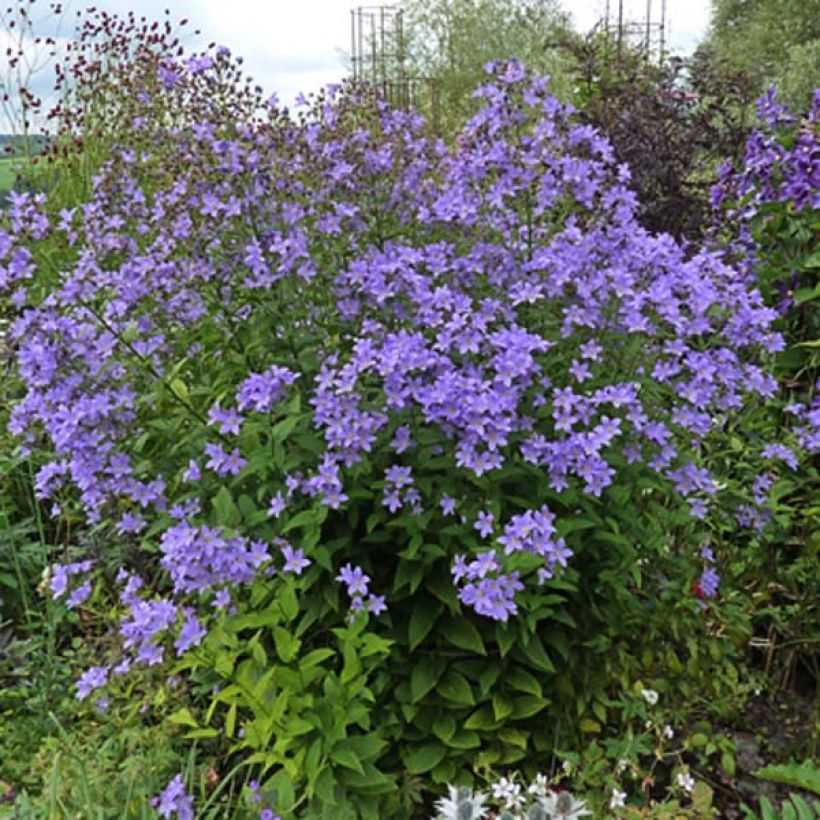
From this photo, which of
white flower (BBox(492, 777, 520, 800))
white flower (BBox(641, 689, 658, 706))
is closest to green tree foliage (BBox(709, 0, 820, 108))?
white flower (BBox(641, 689, 658, 706))

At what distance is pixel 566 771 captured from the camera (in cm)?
248

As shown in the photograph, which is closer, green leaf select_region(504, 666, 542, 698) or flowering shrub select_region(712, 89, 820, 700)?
green leaf select_region(504, 666, 542, 698)

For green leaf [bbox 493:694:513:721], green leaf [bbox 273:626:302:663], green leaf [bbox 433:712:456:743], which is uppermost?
green leaf [bbox 273:626:302:663]

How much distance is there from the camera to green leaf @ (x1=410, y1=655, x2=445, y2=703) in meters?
2.54

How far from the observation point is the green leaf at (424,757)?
103 inches

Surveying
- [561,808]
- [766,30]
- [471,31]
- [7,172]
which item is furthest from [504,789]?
[766,30]

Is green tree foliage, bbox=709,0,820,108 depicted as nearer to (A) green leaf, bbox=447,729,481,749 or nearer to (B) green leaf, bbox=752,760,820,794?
(B) green leaf, bbox=752,760,820,794

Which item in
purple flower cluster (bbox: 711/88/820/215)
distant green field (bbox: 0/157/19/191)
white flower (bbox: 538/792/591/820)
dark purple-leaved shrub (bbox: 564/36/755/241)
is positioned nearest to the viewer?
white flower (bbox: 538/792/591/820)

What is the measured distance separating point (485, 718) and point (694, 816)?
1.96ft

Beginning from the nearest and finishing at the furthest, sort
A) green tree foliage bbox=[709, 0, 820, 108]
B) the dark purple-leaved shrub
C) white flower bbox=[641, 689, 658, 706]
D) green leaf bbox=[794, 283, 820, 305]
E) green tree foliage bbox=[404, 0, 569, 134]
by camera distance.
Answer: white flower bbox=[641, 689, 658, 706] → green leaf bbox=[794, 283, 820, 305] → the dark purple-leaved shrub → green tree foliage bbox=[404, 0, 569, 134] → green tree foliage bbox=[709, 0, 820, 108]

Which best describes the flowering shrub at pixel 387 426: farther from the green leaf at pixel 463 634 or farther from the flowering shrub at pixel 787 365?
the flowering shrub at pixel 787 365

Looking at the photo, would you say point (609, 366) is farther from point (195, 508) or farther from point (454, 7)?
point (454, 7)

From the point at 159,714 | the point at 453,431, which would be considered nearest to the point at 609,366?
the point at 453,431

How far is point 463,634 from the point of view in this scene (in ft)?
8.25
